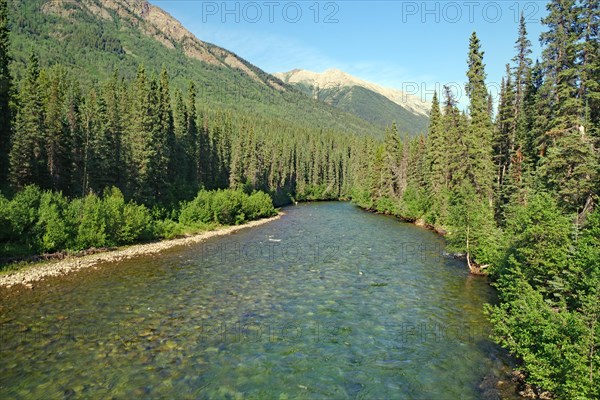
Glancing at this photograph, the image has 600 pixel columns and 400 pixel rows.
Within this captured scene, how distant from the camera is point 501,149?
155ft

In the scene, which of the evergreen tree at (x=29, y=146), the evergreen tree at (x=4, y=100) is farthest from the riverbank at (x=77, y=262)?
the evergreen tree at (x=29, y=146)

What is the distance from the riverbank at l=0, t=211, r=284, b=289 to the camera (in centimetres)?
2611

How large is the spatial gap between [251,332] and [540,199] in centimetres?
1553

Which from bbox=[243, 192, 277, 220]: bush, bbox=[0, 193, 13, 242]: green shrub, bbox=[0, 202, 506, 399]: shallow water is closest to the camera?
bbox=[0, 202, 506, 399]: shallow water

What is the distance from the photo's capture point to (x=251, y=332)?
62.0 feet

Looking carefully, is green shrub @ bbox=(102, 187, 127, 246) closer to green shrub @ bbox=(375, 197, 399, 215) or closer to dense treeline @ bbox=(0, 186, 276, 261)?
dense treeline @ bbox=(0, 186, 276, 261)

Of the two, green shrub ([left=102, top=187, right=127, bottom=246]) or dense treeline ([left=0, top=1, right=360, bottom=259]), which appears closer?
dense treeline ([left=0, top=1, right=360, bottom=259])

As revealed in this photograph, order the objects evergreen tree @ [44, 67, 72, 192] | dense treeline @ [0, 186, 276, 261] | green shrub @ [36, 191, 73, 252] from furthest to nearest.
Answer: evergreen tree @ [44, 67, 72, 192]
green shrub @ [36, 191, 73, 252]
dense treeline @ [0, 186, 276, 261]

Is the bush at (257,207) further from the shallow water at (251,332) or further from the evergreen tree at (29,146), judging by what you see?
the shallow water at (251,332)

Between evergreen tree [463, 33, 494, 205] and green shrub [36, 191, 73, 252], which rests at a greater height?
evergreen tree [463, 33, 494, 205]

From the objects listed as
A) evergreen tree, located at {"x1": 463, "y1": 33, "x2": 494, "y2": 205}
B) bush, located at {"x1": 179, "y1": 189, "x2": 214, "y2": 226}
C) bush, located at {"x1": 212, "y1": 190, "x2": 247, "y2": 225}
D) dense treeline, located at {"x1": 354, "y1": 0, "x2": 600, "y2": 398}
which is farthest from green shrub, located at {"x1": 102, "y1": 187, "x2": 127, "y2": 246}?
evergreen tree, located at {"x1": 463, "y1": 33, "x2": 494, "y2": 205}

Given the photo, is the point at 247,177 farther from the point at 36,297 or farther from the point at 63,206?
the point at 36,297

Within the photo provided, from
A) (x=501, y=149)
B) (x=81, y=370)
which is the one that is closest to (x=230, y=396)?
(x=81, y=370)

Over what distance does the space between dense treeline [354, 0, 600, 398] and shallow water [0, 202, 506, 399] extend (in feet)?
9.52
